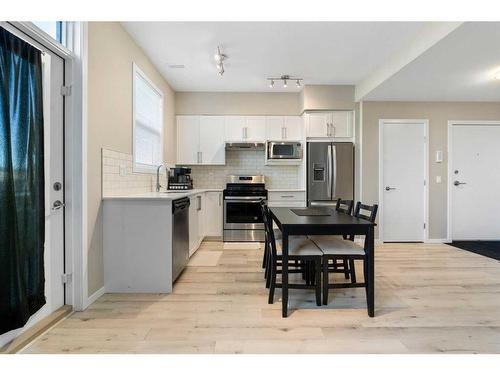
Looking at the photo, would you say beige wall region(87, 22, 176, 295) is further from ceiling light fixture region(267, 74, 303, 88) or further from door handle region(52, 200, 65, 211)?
ceiling light fixture region(267, 74, 303, 88)

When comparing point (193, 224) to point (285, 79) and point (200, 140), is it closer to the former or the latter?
point (200, 140)

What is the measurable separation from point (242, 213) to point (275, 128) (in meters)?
1.64

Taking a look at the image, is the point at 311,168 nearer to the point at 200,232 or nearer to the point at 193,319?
the point at 200,232

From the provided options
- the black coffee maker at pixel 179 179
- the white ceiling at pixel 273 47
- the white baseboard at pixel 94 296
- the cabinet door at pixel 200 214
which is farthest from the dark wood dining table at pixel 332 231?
the black coffee maker at pixel 179 179

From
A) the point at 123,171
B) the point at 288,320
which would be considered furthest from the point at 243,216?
the point at 288,320

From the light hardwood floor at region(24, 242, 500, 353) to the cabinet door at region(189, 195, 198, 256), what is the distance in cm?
59

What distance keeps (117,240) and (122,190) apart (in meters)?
0.60

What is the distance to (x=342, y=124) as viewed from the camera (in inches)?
186

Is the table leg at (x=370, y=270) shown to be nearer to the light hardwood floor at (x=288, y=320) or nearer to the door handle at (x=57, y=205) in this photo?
the light hardwood floor at (x=288, y=320)

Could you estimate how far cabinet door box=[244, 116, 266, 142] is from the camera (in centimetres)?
500

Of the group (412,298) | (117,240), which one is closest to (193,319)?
(117,240)
